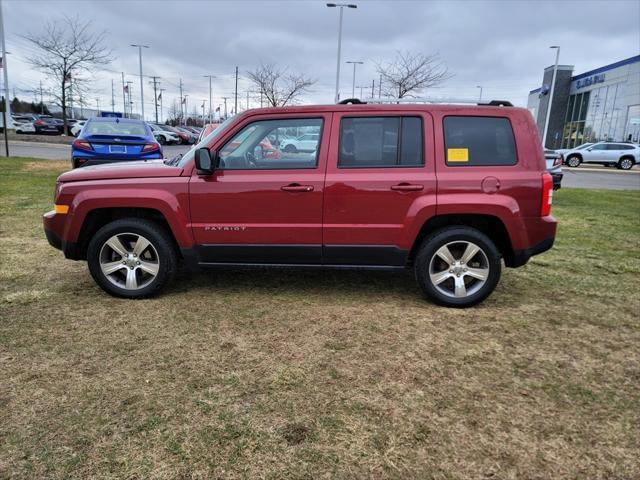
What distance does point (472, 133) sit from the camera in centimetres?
420

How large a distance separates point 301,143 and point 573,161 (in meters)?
31.7

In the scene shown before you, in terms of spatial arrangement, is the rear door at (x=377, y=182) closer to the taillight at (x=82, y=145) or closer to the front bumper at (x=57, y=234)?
the front bumper at (x=57, y=234)

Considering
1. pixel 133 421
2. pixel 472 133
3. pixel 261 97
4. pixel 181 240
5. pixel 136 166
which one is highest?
pixel 261 97

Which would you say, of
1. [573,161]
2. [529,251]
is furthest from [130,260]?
[573,161]

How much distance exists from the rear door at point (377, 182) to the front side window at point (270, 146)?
0.21 m

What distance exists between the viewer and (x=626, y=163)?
29859 mm

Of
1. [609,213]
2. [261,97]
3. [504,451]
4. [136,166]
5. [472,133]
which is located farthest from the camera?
[261,97]

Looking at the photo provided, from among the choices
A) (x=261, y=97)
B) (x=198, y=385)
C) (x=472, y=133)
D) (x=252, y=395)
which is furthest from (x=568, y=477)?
(x=261, y=97)

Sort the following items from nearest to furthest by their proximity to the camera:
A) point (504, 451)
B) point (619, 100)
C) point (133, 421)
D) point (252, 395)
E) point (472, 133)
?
1. point (504, 451)
2. point (133, 421)
3. point (252, 395)
4. point (472, 133)
5. point (619, 100)

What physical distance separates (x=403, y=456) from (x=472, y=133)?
113 inches

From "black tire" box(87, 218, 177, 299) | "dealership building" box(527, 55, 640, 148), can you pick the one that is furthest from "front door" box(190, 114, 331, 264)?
"dealership building" box(527, 55, 640, 148)

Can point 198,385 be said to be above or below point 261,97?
below

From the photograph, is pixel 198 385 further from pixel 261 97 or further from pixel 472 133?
pixel 261 97

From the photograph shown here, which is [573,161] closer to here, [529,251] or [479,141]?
[529,251]
